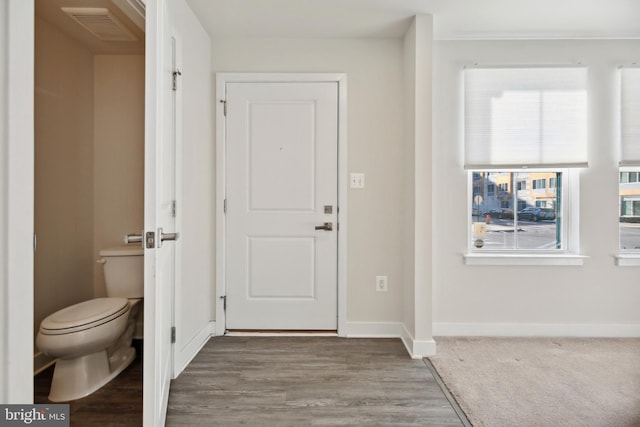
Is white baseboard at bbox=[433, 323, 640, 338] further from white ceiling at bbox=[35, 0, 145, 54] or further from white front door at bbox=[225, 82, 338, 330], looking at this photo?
white ceiling at bbox=[35, 0, 145, 54]

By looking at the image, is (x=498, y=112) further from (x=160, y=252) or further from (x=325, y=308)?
(x=160, y=252)

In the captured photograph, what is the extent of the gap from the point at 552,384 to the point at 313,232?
187 centimetres

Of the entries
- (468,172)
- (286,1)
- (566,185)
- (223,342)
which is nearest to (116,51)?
(286,1)

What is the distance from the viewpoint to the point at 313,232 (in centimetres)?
303

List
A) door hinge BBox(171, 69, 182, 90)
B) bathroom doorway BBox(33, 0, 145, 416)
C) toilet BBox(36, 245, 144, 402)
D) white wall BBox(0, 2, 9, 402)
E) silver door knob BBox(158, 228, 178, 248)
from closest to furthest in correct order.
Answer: white wall BBox(0, 2, 9, 402) → silver door knob BBox(158, 228, 178, 248) → toilet BBox(36, 245, 144, 402) → door hinge BBox(171, 69, 182, 90) → bathroom doorway BBox(33, 0, 145, 416)

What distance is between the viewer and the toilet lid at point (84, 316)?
2.00 meters

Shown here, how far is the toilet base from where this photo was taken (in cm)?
207

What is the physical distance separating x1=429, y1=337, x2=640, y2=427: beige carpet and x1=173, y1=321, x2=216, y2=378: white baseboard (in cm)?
165

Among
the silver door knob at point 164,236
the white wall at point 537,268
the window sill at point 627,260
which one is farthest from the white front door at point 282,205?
the window sill at point 627,260

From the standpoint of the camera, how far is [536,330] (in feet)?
9.92

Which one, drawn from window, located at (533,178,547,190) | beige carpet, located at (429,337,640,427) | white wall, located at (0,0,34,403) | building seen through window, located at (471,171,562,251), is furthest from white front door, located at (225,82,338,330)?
white wall, located at (0,0,34,403)

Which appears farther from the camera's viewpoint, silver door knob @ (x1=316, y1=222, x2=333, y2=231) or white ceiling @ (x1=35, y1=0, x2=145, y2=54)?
silver door knob @ (x1=316, y1=222, x2=333, y2=231)

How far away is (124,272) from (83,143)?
3.53 feet

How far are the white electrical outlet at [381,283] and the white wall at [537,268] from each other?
42 cm
